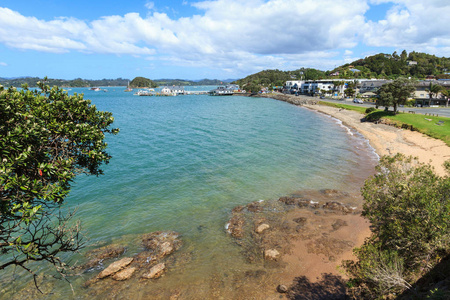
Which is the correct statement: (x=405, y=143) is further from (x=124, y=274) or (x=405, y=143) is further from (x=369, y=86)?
(x=369, y=86)

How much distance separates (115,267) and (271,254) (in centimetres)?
1159

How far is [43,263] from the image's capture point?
19047 mm

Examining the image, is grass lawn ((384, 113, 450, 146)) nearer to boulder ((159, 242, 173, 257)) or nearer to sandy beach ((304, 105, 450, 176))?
sandy beach ((304, 105, 450, 176))

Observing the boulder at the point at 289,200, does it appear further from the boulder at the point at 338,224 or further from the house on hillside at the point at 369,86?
the house on hillside at the point at 369,86

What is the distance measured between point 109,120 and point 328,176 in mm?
30532

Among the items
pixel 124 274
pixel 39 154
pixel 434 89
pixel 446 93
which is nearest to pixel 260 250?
pixel 124 274

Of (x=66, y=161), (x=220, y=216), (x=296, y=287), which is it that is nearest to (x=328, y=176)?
(x=220, y=216)

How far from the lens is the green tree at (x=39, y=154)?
28.4 feet

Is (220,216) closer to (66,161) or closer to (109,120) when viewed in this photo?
(109,120)

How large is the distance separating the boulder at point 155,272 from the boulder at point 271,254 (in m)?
7.75

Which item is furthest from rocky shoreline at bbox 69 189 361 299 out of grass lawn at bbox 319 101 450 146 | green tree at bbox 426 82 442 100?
green tree at bbox 426 82 442 100

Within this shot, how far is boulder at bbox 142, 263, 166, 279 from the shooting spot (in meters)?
17.1

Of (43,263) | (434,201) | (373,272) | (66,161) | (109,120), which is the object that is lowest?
(43,263)

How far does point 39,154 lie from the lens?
10.2 m
